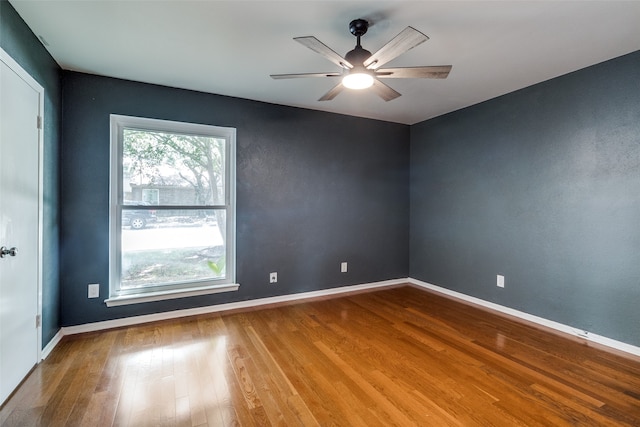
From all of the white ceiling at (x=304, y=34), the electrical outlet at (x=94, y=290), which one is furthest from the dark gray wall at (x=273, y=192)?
the white ceiling at (x=304, y=34)

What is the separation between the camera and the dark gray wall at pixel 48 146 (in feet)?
6.76

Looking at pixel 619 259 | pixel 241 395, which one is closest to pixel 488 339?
pixel 619 259

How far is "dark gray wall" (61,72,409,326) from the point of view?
2812mm

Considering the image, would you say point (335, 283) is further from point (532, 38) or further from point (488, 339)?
point (532, 38)

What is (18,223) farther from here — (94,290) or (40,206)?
(94,290)

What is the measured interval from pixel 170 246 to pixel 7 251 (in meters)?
1.44

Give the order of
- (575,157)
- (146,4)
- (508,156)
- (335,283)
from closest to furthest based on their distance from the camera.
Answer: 1. (146,4)
2. (575,157)
3. (508,156)
4. (335,283)

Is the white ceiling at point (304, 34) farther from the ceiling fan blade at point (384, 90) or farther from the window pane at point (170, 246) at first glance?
the window pane at point (170, 246)

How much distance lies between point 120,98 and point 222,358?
2623mm

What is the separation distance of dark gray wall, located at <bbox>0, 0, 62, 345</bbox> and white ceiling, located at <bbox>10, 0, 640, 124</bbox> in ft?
0.39

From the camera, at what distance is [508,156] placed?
11.1 feet

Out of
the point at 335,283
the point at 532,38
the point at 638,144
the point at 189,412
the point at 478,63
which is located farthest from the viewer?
the point at 335,283

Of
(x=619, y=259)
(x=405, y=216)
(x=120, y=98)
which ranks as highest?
(x=120, y=98)

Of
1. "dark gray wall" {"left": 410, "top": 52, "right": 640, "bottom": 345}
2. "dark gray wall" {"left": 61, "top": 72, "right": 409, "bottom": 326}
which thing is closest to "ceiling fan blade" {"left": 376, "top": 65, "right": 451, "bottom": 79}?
"dark gray wall" {"left": 410, "top": 52, "right": 640, "bottom": 345}
